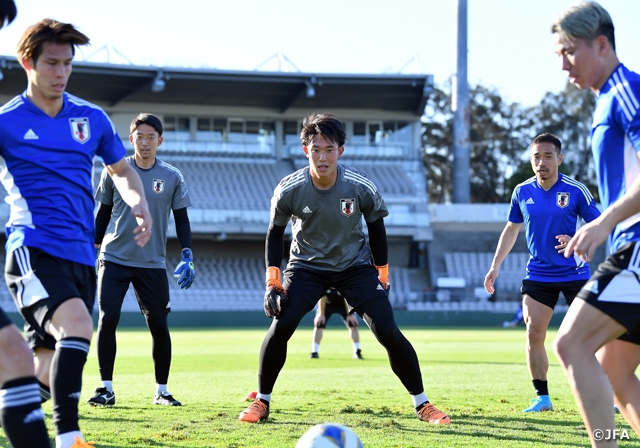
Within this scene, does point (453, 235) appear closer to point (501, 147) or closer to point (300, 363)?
point (501, 147)

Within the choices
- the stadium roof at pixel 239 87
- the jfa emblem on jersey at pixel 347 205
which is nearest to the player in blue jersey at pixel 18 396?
the jfa emblem on jersey at pixel 347 205

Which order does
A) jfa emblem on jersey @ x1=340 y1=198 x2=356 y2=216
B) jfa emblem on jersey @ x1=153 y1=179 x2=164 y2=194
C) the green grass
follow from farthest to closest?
jfa emblem on jersey @ x1=153 y1=179 x2=164 y2=194 < jfa emblem on jersey @ x1=340 y1=198 x2=356 y2=216 < the green grass

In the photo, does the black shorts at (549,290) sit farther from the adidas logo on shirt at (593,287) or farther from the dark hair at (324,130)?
the adidas logo on shirt at (593,287)

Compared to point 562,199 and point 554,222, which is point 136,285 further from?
point 562,199

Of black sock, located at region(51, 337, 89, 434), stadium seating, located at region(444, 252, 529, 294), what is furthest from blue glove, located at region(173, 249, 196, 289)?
stadium seating, located at region(444, 252, 529, 294)

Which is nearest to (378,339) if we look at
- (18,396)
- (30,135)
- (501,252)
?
(501,252)

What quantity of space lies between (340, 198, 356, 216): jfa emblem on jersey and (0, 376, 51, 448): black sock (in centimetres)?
357

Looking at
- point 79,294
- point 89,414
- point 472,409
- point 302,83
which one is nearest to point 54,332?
point 79,294

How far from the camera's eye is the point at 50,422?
21.7ft

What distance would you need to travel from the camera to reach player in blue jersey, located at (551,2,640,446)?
154 inches

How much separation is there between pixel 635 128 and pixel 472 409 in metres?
4.35

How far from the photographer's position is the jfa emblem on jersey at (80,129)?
4.72m

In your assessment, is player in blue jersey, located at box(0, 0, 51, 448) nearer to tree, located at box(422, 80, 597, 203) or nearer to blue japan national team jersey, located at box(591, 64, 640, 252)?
blue japan national team jersey, located at box(591, 64, 640, 252)

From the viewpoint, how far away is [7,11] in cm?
411
